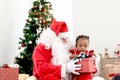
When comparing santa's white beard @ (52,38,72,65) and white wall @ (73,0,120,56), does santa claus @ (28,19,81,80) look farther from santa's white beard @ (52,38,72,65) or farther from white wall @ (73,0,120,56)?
white wall @ (73,0,120,56)

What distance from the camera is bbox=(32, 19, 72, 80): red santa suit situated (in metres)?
1.90

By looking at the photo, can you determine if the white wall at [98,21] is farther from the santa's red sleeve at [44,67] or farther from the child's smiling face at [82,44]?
the santa's red sleeve at [44,67]

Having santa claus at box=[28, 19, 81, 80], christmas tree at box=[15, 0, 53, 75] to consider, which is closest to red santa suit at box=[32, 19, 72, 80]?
santa claus at box=[28, 19, 81, 80]

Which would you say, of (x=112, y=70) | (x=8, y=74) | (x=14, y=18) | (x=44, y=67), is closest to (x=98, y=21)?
(x=112, y=70)

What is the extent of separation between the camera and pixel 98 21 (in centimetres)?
453

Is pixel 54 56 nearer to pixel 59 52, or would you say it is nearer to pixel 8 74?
pixel 59 52

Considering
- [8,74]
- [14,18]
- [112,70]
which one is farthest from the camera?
[14,18]

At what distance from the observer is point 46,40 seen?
2.00m

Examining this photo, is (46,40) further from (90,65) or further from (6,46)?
(6,46)

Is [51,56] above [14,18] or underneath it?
underneath

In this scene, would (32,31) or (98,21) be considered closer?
(32,31)

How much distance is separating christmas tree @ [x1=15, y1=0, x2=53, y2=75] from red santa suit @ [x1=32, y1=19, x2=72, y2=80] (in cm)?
181

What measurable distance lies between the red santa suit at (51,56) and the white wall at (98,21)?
2461mm

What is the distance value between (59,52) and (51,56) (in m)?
0.07
